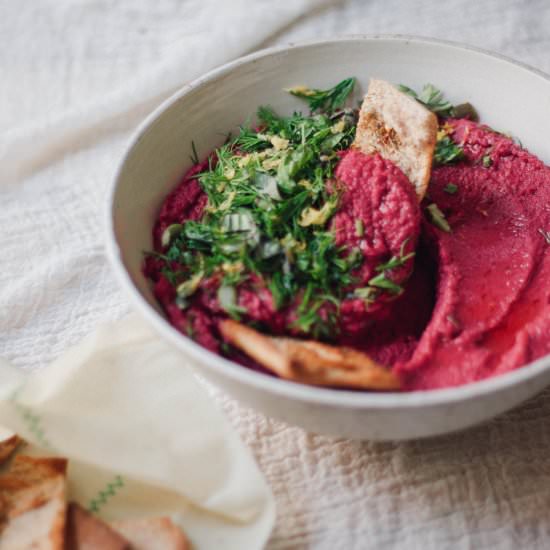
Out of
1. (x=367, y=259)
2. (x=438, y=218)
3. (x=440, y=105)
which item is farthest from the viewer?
(x=440, y=105)

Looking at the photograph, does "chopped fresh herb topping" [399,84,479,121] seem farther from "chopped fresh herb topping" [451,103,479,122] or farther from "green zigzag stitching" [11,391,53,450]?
"green zigzag stitching" [11,391,53,450]

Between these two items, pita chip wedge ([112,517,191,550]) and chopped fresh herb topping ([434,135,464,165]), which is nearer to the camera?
pita chip wedge ([112,517,191,550])

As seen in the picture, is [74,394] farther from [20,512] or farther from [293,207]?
[293,207]

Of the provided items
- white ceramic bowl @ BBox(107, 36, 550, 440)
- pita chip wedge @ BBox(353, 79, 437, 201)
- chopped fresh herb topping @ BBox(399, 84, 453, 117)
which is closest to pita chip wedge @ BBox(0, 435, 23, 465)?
white ceramic bowl @ BBox(107, 36, 550, 440)

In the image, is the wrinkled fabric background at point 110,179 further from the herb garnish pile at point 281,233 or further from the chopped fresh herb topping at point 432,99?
the chopped fresh herb topping at point 432,99

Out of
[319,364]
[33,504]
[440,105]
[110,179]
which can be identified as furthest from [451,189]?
[33,504]

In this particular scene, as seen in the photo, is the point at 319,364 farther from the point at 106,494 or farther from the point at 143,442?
the point at 106,494

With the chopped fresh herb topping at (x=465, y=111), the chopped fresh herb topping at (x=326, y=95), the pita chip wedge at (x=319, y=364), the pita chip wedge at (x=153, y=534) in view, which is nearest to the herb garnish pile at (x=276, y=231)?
the pita chip wedge at (x=319, y=364)
